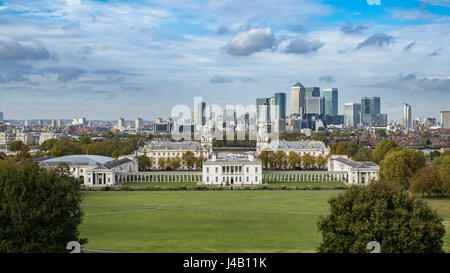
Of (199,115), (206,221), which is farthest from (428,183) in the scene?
(199,115)

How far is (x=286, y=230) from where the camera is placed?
28.1 metres

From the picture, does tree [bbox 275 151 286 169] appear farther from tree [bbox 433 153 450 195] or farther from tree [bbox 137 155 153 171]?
tree [bbox 433 153 450 195]

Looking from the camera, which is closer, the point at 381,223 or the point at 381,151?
the point at 381,223

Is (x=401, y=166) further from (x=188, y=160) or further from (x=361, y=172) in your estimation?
(x=188, y=160)

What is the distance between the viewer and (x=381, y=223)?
57.4 feet

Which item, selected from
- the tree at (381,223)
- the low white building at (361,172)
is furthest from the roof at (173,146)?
the tree at (381,223)

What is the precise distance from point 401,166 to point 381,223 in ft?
120

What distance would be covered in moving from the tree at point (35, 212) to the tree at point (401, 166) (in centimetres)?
4027
